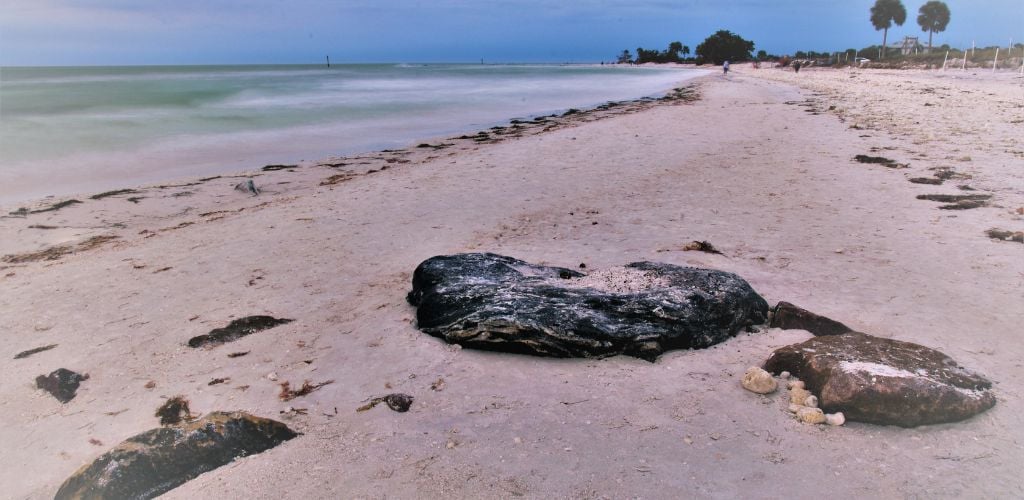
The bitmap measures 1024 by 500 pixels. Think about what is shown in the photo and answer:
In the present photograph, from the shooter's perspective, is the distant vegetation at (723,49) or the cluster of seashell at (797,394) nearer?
the cluster of seashell at (797,394)

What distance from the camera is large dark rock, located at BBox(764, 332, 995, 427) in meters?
2.35

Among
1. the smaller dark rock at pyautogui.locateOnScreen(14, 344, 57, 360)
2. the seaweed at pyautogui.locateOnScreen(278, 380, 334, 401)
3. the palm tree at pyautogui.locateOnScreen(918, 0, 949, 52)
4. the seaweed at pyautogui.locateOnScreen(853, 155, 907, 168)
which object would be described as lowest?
the smaller dark rock at pyautogui.locateOnScreen(14, 344, 57, 360)

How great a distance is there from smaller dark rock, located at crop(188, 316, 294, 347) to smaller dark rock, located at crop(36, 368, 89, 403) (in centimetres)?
57

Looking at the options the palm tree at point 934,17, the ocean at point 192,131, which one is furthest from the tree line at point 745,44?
the ocean at point 192,131

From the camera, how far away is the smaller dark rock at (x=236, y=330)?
347 cm

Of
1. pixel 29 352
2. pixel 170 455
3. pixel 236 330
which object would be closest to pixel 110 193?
pixel 29 352

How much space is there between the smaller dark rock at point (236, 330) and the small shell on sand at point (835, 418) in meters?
3.14

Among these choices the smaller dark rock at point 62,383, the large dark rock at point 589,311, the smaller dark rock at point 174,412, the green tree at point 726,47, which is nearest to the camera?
the smaller dark rock at point 174,412

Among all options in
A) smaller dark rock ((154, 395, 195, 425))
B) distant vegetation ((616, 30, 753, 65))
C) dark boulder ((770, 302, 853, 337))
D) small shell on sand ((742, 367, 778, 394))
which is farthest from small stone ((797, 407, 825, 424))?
distant vegetation ((616, 30, 753, 65))

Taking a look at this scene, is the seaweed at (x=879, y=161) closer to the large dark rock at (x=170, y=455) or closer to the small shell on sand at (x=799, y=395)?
the small shell on sand at (x=799, y=395)

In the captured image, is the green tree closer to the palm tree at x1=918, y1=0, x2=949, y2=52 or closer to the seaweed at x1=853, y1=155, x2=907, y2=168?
the palm tree at x1=918, y1=0, x2=949, y2=52

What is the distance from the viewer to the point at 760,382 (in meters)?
2.68

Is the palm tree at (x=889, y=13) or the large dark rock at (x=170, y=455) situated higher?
the palm tree at (x=889, y=13)

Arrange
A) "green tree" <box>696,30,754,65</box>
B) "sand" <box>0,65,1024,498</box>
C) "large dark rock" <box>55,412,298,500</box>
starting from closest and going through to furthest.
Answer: "large dark rock" <box>55,412,298,500</box>
"sand" <box>0,65,1024,498</box>
"green tree" <box>696,30,754,65</box>
